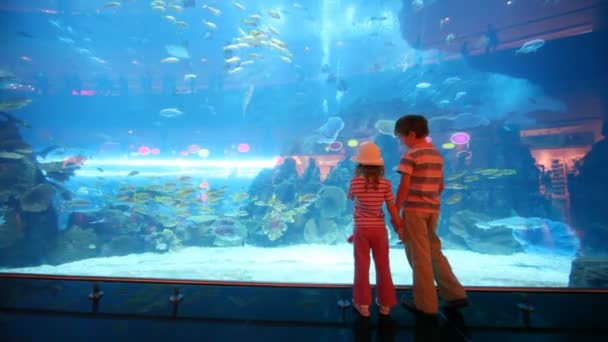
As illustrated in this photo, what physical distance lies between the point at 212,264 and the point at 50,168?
6219 millimetres

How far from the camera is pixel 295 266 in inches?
284

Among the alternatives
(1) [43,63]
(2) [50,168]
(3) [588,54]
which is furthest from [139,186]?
(3) [588,54]

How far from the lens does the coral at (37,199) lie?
25.1 feet

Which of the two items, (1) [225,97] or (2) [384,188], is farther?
(1) [225,97]

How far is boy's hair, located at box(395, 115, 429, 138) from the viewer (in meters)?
1.96

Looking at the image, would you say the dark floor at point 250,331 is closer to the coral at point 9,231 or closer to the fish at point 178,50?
the coral at point 9,231

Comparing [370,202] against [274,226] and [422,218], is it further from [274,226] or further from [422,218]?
[274,226]

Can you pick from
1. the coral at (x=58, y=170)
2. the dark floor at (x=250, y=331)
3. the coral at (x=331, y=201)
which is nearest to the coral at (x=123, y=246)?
the coral at (x=58, y=170)

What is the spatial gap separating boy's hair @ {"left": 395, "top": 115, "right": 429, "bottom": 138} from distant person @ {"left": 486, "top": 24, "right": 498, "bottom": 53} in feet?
38.8

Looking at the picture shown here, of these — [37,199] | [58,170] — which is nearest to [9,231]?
A: [37,199]

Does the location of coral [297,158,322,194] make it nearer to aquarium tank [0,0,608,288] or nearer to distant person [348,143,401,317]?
aquarium tank [0,0,608,288]

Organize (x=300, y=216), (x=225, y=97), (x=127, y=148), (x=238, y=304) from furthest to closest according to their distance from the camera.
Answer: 1. (x=225, y=97)
2. (x=127, y=148)
3. (x=300, y=216)
4. (x=238, y=304)

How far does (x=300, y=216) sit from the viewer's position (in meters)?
9.13

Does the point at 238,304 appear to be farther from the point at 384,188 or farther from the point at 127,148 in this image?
the point at 127,148
